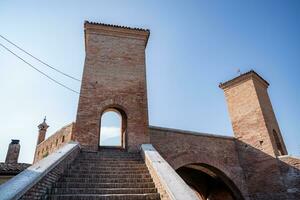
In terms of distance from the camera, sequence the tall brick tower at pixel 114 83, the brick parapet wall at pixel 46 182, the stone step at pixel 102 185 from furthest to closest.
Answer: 1. the tall brick tower at pixel 114 83
2. the stone step at pixel 102 185
3. the brick parapet wall at pixel 46 182

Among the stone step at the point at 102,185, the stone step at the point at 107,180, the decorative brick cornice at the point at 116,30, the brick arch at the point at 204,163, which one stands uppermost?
the decorative brick cornice at the point at 116,30

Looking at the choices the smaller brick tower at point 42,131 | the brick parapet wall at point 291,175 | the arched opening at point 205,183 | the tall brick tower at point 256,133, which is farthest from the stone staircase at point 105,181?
the smaller brick tower at point 42,131

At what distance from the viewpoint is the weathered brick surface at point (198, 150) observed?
1020 cm

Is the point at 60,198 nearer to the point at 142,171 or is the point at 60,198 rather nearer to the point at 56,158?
the point at 56,158

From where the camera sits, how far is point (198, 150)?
36.8 ft

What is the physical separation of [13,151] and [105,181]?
15212 millimetres

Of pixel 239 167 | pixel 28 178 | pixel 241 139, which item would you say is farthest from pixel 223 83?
pixel 28 178

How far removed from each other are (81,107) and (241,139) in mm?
9394

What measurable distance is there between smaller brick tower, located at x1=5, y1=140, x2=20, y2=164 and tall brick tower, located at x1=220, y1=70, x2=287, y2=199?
624 inches

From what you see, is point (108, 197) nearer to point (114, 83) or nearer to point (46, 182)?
point (46, 182)

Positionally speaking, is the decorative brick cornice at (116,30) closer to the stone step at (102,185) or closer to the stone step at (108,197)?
the stone step at (102,185)

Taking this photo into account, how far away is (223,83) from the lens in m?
15.0

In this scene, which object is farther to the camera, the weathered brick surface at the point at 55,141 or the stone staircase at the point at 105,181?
the weathered brick surface at the point at 55,141

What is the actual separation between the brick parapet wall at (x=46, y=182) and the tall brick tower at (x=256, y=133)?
32.9 feet
